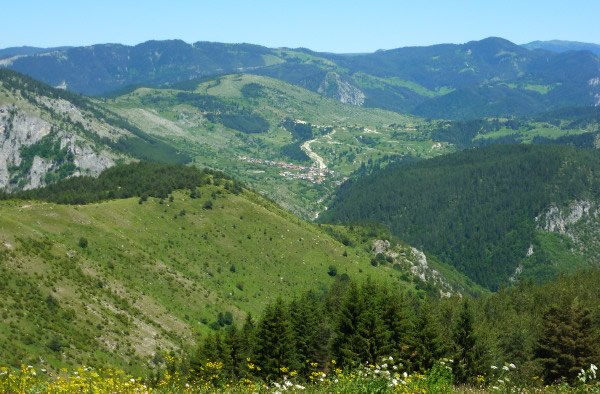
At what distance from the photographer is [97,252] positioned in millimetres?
128250

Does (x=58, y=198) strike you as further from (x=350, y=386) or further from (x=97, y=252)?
(x=350, y=386)

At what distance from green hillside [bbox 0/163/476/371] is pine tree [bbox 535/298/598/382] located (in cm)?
6377

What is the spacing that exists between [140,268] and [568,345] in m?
102

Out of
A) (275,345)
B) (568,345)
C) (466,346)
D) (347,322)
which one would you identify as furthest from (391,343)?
(568,345)

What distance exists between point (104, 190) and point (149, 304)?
82726 mm

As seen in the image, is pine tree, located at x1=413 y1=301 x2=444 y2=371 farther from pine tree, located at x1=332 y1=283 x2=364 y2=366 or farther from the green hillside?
the green hillside

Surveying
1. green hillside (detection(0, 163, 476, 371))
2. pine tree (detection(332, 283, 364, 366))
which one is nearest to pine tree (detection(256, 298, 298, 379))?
pine tree (detection(332, 283, 364, 366))

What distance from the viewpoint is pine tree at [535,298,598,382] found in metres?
56.9

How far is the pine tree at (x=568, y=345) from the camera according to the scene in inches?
2240

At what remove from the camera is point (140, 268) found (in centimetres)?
13200

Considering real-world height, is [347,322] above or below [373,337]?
above

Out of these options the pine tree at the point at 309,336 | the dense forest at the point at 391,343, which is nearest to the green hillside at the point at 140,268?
the dense forest at the point at 391,343

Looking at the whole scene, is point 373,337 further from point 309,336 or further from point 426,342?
point 309,336

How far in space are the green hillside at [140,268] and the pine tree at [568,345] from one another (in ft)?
209
